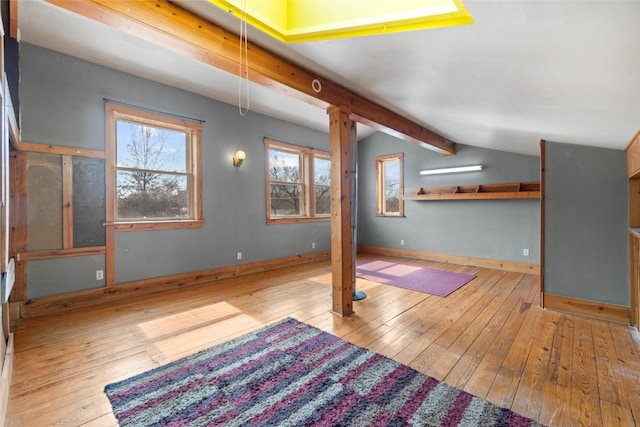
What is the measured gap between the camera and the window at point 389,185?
6.48 meters

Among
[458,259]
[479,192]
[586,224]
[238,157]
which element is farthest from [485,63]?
[458,259]

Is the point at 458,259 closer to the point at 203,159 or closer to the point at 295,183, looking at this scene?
the point at 295,183

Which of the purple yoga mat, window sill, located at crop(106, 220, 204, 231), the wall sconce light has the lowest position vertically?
the purple yoga mat

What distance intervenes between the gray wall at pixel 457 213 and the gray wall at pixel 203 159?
1.72 m

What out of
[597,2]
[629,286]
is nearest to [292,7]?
[597,2]

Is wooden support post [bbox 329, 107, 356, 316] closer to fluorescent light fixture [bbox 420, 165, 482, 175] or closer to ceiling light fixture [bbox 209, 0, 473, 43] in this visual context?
ceiling light fixture [bbox 209, 0, 473, 43]

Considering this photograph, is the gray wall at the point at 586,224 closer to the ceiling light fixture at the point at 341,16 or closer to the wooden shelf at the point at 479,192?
the wooden shelf at the point at 479,192

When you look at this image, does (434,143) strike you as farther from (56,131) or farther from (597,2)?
(56,131)

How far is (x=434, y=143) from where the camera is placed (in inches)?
190

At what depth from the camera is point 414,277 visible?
14.9 feet

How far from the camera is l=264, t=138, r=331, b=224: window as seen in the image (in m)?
5.32

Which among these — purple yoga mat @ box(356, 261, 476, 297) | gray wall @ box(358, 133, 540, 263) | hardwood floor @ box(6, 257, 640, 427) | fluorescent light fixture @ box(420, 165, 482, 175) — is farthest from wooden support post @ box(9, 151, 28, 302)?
fluorescent light fixture @ box(420, 165, 482, 175)

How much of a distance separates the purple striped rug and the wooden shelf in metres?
4.19

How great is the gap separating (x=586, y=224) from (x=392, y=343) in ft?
8.04
